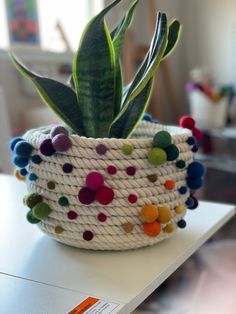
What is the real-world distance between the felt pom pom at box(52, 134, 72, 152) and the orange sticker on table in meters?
0.18

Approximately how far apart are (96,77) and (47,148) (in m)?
0.12

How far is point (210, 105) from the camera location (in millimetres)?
2381

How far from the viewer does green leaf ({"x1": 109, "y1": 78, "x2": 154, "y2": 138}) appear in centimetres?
59

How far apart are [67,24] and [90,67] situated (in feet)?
6.46

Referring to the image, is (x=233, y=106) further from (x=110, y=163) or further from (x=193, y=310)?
(x=110, y=163)

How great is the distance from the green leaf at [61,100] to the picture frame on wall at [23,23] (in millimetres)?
1524

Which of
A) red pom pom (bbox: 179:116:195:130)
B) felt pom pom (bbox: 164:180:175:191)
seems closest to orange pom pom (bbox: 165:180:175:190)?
felt pom pom (bbox: 164:180:175:191)

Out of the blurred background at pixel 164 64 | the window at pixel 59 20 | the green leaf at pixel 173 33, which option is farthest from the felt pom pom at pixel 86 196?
the window at pixel 59 20

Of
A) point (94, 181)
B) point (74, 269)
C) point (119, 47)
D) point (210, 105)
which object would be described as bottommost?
point (210, 105)

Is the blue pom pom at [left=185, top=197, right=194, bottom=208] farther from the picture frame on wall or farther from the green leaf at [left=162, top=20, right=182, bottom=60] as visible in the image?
the picture frame on wall

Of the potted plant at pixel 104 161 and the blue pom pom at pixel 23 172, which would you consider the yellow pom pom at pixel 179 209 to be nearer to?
the potted plant at pixel 104 161

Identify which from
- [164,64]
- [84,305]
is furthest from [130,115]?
[164,64]

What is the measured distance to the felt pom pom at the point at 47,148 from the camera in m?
0.54

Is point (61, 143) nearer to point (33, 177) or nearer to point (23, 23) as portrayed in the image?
point (33, 177)
